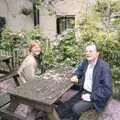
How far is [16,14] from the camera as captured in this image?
12.2 metres

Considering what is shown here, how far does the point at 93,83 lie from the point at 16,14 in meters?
8.56

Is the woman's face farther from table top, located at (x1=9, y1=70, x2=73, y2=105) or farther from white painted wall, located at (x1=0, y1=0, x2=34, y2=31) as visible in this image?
white painted wall, located at (x1=0, y1=0, x2=34, y2=31)

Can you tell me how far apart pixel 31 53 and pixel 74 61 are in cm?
207

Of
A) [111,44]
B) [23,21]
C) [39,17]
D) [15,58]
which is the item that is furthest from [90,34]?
[23,21]

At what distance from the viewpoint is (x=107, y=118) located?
526 cm

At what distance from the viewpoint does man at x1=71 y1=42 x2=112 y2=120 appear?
4.16m

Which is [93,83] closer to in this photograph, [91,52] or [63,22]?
[91,52]

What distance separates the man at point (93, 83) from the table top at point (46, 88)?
0.27 metres

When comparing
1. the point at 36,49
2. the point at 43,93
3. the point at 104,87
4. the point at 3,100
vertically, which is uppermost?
the point at 36,49

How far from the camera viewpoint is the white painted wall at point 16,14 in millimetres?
11719

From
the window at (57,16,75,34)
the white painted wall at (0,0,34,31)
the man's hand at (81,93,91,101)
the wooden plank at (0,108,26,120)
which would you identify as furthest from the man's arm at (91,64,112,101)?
the white painted wall at (0,0,34,31)

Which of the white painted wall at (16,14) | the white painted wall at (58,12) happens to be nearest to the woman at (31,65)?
the white painted wall at (58,12)

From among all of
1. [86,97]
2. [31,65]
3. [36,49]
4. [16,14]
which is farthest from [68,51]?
[16,14]

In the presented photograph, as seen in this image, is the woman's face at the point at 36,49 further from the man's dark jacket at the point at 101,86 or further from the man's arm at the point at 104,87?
the man's arm at the point at 104,87
